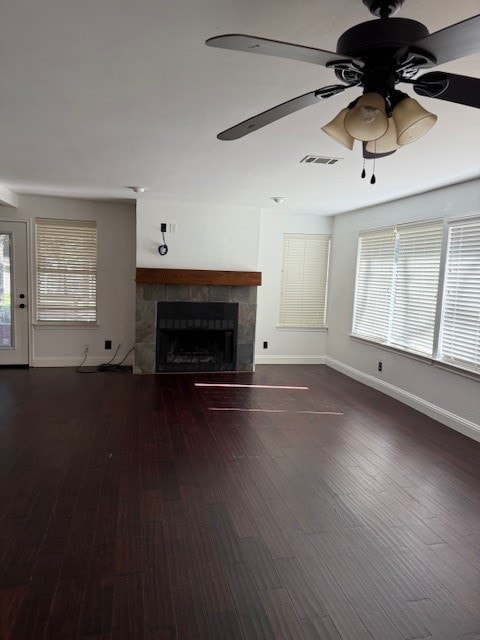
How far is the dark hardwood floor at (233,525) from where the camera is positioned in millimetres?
1804

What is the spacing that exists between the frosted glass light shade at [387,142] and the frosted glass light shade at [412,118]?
0.03m

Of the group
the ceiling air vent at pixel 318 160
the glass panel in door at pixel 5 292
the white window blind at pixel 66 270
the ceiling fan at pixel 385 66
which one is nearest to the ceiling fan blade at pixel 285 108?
the ceiling fan at pixel 385 66

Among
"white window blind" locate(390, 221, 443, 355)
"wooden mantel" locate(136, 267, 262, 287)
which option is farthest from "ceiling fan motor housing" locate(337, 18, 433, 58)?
"wooden mantel" locate(136, 267, 262, 287)

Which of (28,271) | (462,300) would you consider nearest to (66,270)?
(28,271)

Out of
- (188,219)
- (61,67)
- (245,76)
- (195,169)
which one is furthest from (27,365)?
(245,76)

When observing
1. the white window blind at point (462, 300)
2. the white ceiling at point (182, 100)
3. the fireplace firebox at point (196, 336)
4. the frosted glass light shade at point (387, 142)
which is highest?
the white ceiling at point (182, 100)

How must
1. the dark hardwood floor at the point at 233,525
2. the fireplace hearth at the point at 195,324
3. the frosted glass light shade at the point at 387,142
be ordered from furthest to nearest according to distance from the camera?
the fireplace hearth at the point at 195,324 → the dark hardwood floor at the point at 233,525 → the frosted glass light shade at the point at 387,142

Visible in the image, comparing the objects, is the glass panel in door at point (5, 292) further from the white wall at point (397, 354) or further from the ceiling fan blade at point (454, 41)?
the ceiling fan blade at point (454, 41)

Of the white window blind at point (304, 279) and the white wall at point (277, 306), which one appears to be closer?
the white wall at point (277, 306)

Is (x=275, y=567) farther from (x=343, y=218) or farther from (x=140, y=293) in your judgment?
(x=343, y=218)

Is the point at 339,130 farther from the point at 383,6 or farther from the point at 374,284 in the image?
the point at 374,284

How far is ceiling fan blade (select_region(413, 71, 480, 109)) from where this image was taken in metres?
1.39

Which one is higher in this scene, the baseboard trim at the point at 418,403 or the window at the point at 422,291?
the window at the point at 422,291

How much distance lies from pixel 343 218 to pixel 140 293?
10.4 feet
